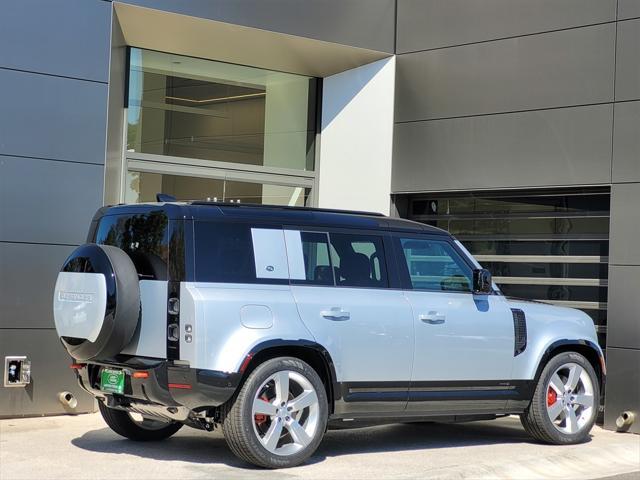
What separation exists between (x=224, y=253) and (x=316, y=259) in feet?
2.76

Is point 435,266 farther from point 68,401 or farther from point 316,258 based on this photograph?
point 68,401

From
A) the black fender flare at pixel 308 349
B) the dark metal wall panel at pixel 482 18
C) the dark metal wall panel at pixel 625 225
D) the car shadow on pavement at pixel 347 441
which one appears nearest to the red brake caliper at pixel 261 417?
the black fender flare at pixel 308 349

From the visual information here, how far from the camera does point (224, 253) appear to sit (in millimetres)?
7105

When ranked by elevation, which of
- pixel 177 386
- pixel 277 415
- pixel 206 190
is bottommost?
pixel 277 415

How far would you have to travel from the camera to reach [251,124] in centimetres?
1250

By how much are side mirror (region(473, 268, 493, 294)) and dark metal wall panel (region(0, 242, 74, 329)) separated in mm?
4157

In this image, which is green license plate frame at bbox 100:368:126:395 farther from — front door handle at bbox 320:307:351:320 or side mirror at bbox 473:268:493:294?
side mirror at bbox 473:268:493:294

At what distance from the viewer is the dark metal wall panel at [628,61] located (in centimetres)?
1019

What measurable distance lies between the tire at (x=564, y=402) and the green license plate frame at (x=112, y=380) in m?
3.66

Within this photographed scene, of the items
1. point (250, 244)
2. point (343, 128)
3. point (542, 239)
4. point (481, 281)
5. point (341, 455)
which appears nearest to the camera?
point (250, 244)

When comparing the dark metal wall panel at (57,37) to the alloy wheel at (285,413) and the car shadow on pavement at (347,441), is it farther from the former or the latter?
the alloy wheel at (285,413)

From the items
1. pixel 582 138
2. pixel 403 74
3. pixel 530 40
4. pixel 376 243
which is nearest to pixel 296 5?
pixel 403 74

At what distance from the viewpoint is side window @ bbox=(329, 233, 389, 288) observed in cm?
770

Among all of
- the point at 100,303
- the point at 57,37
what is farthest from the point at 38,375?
the point at 57,37
